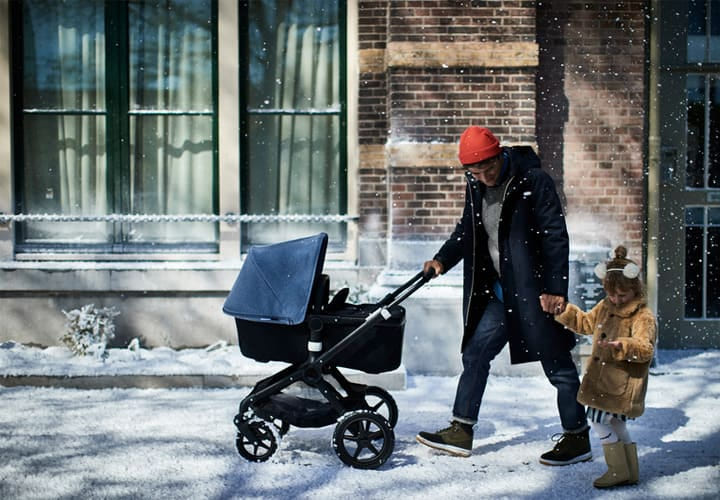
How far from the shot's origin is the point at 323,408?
5.43 metres

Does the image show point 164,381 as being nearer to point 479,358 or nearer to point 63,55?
point 479,358

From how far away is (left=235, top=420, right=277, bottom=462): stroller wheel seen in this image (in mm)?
5406

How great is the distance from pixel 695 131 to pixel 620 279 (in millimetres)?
4589

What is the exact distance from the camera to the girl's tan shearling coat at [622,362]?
464 cm

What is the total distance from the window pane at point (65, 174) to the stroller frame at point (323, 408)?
390 centimetres

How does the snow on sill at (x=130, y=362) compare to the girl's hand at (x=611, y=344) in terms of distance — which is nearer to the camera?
the girl's hand at (x=611, y=344)

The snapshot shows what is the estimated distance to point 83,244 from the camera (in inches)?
344

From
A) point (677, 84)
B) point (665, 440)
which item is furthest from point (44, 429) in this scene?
point (677, 84)

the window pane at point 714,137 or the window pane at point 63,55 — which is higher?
the window pane at point 63,55

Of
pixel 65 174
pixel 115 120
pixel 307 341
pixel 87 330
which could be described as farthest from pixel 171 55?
pixel 307 341

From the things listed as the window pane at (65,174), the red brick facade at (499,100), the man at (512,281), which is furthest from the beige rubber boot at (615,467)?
the window pane at (65,174)

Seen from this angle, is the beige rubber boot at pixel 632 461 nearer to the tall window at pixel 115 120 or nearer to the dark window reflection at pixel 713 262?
the dark window reflection at pixel 713 262

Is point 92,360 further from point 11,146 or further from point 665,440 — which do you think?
point 665,440

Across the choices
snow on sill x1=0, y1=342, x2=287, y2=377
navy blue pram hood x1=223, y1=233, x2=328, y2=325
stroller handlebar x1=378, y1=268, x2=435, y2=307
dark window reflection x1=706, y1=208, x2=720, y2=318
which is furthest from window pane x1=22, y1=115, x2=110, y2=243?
dark window reflection x1=706, y1=208, x2=720, y2=318
